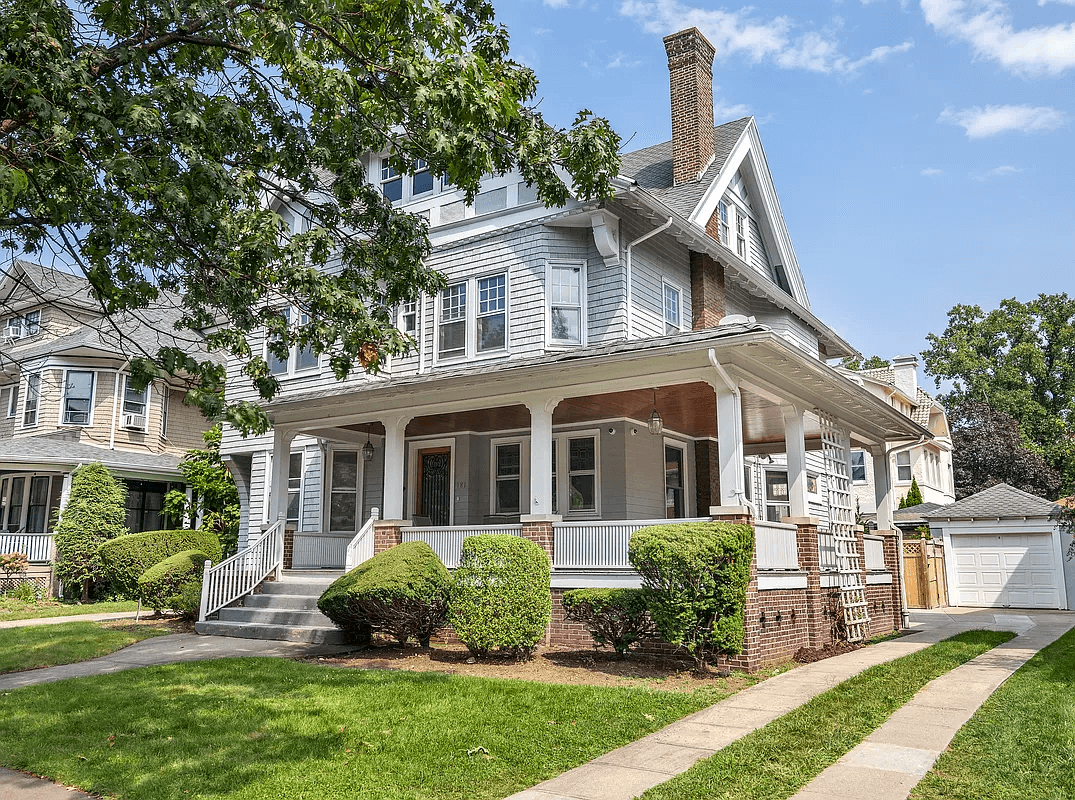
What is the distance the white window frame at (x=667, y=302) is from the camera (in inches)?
650

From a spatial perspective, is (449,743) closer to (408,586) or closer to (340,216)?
(408,586)

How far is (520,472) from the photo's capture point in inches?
642

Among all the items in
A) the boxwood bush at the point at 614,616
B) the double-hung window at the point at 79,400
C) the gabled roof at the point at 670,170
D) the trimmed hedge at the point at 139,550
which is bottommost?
the boxwood bush at the point at 614,616

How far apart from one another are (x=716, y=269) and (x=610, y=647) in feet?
31.2

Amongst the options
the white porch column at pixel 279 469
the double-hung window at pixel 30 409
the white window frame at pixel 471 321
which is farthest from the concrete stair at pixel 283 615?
the double-hung window at pixel 30 409

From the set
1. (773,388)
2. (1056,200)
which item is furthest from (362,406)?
(1056,200)

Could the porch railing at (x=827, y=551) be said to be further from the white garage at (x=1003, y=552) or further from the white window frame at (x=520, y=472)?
the white garage at (x=1003, y=552)

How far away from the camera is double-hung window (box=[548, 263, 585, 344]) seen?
1545 cm

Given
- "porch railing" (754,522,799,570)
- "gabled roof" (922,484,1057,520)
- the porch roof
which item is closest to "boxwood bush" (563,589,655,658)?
"porch railing" (754,522,799,570)

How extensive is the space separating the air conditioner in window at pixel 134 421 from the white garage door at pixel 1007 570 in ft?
82.7

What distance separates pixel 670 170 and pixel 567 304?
5136mm

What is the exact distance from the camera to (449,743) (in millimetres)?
6488

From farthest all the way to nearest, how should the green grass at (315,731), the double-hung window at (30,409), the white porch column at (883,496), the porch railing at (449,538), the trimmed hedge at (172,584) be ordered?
the double-hung window at (30,409)
the white porch column at (883,496)
the trimmed hedge at (172,584)
the porch railing at (449,538)
the green grass at (315,731)

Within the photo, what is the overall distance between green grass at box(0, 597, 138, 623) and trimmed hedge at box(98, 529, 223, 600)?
68 centimetres
